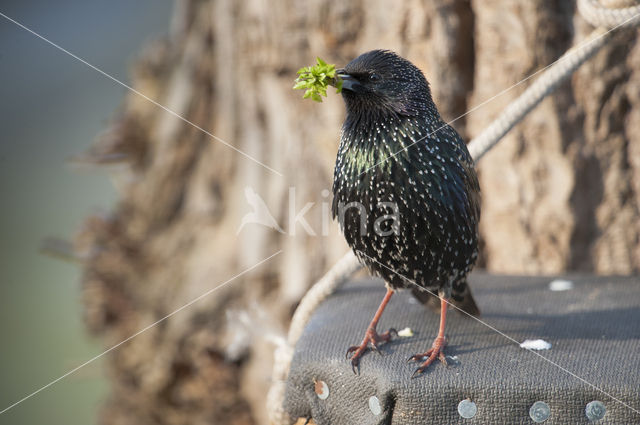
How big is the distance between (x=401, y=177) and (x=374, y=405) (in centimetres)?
74

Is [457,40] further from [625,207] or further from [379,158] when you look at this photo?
[379,158]

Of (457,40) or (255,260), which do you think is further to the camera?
(255,260)

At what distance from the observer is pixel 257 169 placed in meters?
4.91

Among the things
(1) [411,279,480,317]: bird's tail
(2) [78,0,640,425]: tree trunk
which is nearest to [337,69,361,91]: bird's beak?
(1) [411,279,480,317]: bird's tail

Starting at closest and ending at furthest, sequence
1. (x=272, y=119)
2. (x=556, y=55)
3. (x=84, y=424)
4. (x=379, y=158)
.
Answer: (x=379, y=158), (x=556, y=55), (x=272, y=119), (x=84, y=424)

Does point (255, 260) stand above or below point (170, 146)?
below

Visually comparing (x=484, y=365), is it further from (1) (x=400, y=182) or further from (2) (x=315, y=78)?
(2) (x=315, y=78)

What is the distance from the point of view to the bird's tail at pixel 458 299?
2.56 m

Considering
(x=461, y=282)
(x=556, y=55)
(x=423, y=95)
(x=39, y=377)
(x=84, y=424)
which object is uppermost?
(x=556, y=55)

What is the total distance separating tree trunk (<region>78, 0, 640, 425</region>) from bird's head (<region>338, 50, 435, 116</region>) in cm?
122

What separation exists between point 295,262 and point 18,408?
3745 mm

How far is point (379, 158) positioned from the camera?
2250mm

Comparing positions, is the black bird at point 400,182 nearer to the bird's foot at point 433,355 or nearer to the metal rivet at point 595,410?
the bird's foot at point 433,355

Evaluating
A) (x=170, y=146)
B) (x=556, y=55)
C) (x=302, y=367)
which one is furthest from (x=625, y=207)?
(x=170, y=146)
